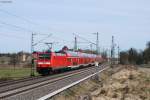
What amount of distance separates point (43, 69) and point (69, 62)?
1221cm

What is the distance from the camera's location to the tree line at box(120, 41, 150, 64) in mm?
129125

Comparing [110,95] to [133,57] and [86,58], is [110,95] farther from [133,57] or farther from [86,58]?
[133,57]

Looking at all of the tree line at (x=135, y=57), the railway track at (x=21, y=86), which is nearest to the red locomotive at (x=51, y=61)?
the railway track at (x=21, y=86)

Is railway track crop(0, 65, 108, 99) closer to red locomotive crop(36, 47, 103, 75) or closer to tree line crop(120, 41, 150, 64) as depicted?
red locomotive crop(36, 47, 103, 75)

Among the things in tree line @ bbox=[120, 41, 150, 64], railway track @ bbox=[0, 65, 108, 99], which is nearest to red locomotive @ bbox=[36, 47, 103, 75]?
railway track @ bbox=[0, 65, 108, 99]

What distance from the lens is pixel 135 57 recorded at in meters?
135

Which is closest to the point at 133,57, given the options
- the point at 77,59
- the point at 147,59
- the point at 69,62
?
the point at 147,59

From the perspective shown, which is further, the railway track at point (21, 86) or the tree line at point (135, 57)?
the tree line at point (135, 57)

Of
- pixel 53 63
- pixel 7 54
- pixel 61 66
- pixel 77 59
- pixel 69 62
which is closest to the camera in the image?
pixel 53 63

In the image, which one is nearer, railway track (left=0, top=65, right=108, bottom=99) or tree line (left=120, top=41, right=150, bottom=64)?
railway track (left=0, top=65, right=108, bottom=99)

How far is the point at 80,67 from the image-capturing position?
82.2m

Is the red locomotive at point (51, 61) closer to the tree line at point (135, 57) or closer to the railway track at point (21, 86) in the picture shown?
the railway track at point (21, 86)

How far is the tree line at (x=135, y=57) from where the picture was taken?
12912 centimetres

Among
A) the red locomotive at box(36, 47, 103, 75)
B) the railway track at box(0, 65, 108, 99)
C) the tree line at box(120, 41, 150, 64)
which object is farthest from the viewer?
the tree line at box(120, 41, 150, 64)
